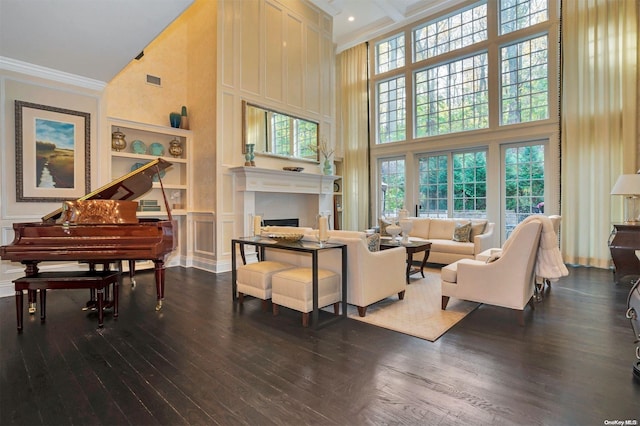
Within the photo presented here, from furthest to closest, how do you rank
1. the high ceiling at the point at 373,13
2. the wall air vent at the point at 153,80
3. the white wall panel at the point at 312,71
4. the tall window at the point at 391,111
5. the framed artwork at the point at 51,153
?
1. the tall window at the point at 391,111
2. the high ceiling at the point at 373,13
3. the white wall panel at the point at 312,71
4. the wall air vent at the point at 153,80
5. the framed artwork at the point at 51,153

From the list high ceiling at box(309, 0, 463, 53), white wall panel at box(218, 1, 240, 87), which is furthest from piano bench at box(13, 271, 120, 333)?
high ceiling at box(309, 0, 463, 53)

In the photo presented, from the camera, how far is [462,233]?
5.50m

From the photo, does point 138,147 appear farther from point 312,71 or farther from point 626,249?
point 626,249

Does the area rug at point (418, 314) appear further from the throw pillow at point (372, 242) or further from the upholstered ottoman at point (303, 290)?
the throw pillow at point (372, 242)

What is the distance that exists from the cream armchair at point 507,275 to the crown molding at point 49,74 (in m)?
5.30

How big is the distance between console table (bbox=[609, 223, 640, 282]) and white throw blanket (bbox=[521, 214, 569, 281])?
212 centimetres

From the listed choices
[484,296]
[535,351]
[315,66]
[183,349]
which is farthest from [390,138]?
[183,349]

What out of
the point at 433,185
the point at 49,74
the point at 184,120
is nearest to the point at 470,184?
the point at 433,185

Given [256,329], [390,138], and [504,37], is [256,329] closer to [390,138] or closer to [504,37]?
[390,138]

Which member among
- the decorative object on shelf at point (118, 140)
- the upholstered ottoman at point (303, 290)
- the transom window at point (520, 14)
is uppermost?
the transom window at point (520, 14)

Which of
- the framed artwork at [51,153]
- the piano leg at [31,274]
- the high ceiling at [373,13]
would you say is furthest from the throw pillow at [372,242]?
the high ceiling at [373,13]

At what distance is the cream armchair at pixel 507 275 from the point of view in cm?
285

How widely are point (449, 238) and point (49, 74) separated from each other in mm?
6462

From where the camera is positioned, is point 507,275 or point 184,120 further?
point 184,120
